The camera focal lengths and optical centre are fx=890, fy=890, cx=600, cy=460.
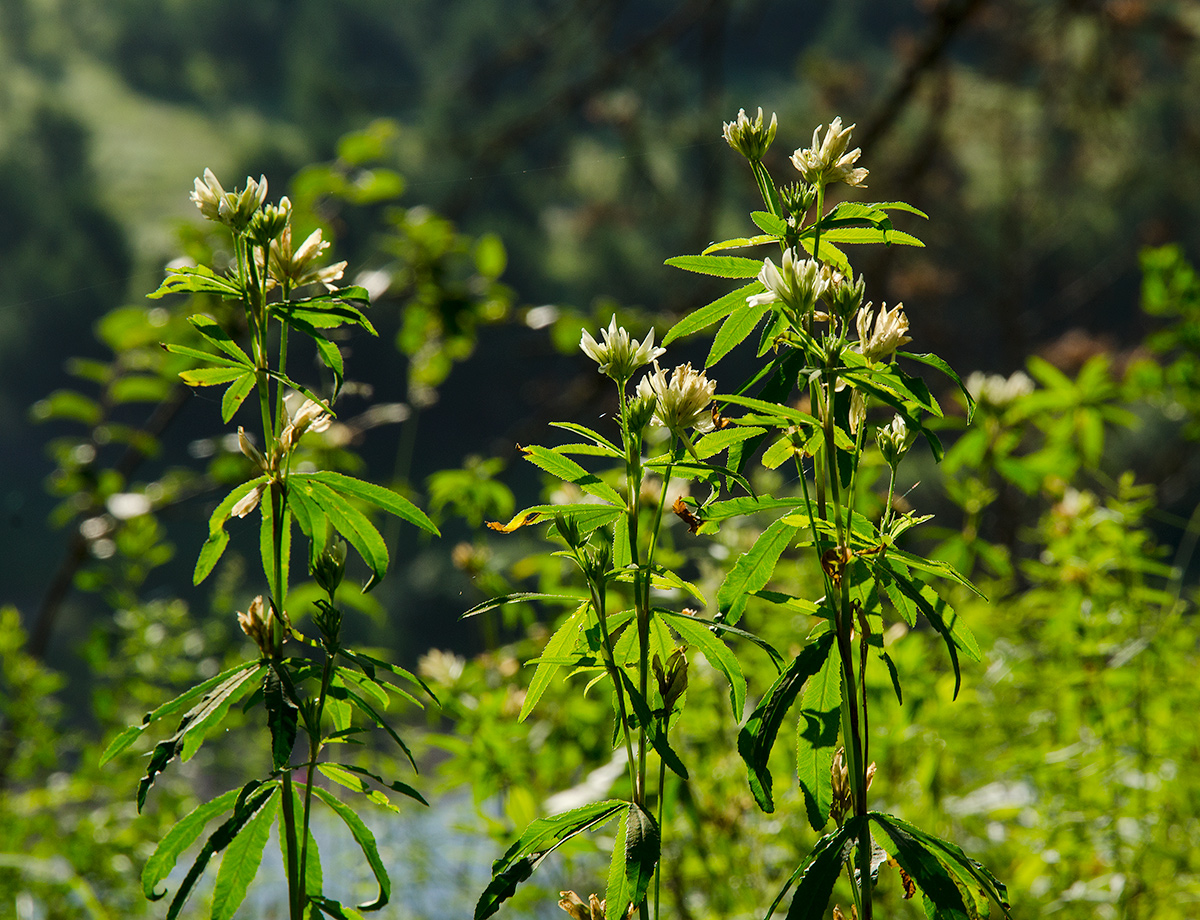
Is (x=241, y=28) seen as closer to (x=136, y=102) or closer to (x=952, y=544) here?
(x=136, y=102)

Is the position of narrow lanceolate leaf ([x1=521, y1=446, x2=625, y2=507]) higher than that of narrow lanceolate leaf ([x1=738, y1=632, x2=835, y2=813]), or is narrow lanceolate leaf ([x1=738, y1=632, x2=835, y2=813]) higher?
narrow lanceolate leaf ([x1=521, y1=446, x2=625, y2=507])

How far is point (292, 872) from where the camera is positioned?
0.31 m

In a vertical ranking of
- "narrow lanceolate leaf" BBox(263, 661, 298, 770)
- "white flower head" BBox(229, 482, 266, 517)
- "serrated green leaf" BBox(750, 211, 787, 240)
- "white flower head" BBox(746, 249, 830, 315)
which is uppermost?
"serrated green leaf" BBox(750, 211, 787, 240)

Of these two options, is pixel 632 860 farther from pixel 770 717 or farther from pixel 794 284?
pixel 794 284

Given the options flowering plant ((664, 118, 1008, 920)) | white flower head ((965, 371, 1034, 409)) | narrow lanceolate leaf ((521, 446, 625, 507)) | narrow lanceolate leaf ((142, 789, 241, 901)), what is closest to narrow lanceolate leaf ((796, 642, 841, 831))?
flowering plant ((664, 118, 1008, 920))

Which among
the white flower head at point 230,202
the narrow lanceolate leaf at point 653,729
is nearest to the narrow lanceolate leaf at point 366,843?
the narrow lanceolate leaf at point 653,729

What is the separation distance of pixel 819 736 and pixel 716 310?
162mm

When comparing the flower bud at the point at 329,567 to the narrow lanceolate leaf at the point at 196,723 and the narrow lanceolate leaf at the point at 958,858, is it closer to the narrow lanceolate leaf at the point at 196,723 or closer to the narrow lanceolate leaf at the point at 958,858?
the narrow lanceolate leaf at the point at 196,723

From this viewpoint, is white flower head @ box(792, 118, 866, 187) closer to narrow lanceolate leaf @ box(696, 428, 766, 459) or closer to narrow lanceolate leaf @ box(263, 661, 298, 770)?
narrow lanceolate leaf @ box(696, 428, 766, 459)

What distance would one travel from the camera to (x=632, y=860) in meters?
0.27

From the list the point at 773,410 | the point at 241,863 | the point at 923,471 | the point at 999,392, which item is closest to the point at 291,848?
the point at 241,863

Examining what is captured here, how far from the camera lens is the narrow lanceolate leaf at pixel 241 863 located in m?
0.31

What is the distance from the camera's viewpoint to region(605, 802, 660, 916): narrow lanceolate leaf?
0.27 m

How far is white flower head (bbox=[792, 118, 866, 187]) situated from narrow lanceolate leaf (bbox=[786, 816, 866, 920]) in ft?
0.74
